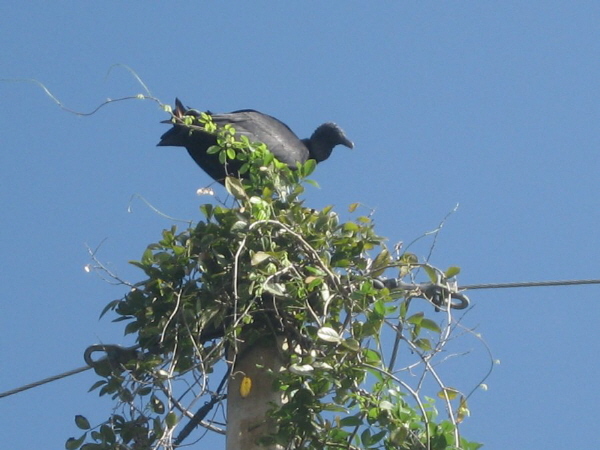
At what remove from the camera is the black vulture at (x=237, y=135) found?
5051mm

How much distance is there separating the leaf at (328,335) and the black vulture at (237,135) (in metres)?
1.44

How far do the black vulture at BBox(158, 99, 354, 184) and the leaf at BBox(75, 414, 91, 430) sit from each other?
53.0 inches

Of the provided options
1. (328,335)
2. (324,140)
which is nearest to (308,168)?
(328,335)

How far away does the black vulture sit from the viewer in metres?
5.05

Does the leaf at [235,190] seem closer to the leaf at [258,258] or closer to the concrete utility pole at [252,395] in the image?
the leaf at [258,258]

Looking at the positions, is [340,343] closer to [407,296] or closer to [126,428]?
[407,296]

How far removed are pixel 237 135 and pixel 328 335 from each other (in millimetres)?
1773

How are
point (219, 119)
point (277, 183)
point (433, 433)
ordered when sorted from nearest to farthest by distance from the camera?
point (433, 433), point (277, 183), point (219, 119)

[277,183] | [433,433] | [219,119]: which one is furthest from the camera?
[219,119]

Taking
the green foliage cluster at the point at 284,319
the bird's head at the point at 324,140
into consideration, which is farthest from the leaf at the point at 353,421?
the bird's head at the point at 324,140

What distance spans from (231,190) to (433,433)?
Result: 45.1 inches

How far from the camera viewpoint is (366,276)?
400 cm

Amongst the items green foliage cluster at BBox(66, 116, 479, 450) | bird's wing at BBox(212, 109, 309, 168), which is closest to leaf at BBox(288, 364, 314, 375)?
green foliage cluster at BBox(66, 116, 479, 450)

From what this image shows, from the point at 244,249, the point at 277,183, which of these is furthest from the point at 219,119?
the point at 244,249
